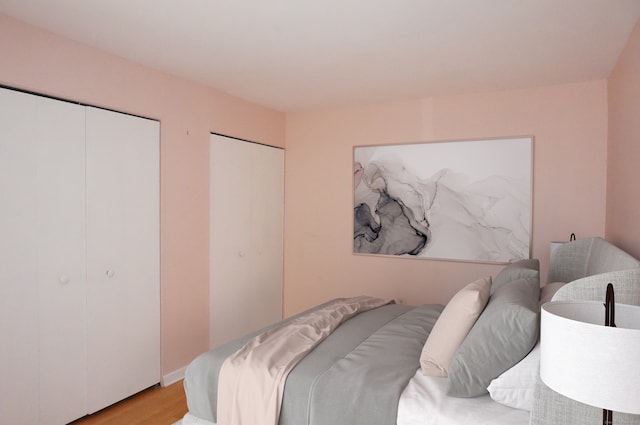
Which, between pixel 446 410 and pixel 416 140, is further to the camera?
pixel 416 140

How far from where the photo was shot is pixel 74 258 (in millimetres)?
2859

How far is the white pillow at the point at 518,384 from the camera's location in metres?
1.79

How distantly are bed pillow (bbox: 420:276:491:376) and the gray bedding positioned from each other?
12 cm

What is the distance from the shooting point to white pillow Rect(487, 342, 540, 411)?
1795mm

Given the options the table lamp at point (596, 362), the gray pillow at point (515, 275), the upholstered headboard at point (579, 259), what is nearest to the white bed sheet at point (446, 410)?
the table lamp at point (596, 362)

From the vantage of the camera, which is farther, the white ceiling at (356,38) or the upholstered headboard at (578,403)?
the white ceiling at (356,38)

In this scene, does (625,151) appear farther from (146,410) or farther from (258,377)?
(146,410)

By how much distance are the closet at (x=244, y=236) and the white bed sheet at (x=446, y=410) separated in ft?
8.16

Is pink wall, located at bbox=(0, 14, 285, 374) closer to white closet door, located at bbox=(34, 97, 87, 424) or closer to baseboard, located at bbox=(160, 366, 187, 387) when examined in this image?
baseboard, located at bbox=(160, 366, 187, 387)

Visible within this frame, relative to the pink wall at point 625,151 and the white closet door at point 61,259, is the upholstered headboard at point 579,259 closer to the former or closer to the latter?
the pink wall at point 625,151

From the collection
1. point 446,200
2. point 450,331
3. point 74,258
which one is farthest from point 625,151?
point 74,258

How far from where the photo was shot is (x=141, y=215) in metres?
3.32

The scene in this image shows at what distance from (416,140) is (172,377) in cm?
305

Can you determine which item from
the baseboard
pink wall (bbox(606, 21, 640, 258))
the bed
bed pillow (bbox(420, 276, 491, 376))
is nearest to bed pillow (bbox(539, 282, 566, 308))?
the bed
